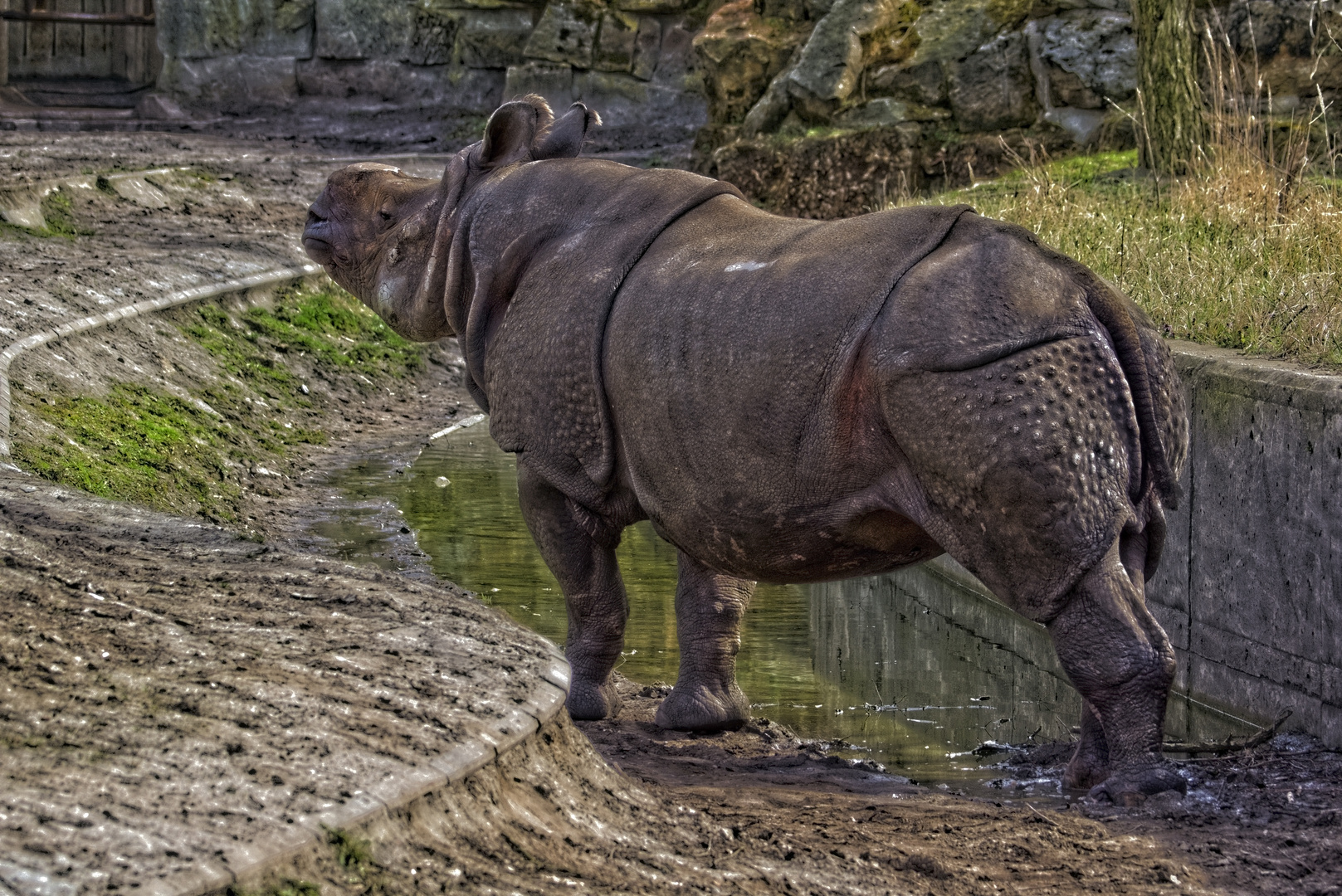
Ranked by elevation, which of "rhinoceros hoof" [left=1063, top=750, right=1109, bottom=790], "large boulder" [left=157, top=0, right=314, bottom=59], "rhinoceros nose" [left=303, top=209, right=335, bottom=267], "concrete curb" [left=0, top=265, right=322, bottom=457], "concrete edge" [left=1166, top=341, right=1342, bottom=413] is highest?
"large boulder" [left=157, top=0, right=314, bottom=59]

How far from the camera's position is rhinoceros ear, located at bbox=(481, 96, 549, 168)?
5562 mm

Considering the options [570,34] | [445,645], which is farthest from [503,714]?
[570,34]

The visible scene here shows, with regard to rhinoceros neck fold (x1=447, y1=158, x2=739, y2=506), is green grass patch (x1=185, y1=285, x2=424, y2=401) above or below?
below

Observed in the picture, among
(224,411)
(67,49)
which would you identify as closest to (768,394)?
(224,411)

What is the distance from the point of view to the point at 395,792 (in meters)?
3.03

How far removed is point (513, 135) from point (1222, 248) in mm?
3321

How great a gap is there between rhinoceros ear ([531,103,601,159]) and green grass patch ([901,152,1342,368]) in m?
2.31

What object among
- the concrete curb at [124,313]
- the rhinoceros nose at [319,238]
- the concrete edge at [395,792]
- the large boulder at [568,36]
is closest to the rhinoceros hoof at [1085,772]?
the concrete edge at [395,792]

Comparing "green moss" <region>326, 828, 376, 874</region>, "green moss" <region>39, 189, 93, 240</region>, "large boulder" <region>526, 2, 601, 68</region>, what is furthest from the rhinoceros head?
"large boulder" <region>526, 2, 601, 68</region>

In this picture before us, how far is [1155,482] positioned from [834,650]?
2.61 m

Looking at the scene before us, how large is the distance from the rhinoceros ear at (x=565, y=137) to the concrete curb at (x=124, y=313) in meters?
2.46

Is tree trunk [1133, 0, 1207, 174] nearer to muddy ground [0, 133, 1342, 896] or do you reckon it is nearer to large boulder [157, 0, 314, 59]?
muddy ground [0, 133, 1342, 896]

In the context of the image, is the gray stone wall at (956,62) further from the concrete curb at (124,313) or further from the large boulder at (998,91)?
the concrete curb at (124,313)

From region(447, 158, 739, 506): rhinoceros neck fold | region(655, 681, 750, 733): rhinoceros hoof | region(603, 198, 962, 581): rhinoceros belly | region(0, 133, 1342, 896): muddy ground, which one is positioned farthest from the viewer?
region(655, 681, 750, 733): rhinoceros hoof
